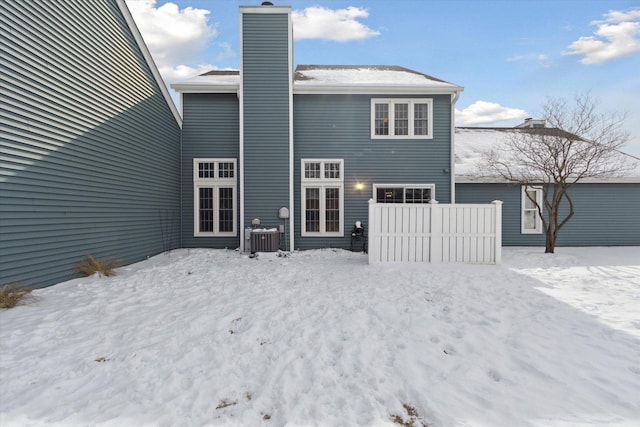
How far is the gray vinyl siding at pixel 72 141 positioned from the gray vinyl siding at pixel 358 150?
4518mm

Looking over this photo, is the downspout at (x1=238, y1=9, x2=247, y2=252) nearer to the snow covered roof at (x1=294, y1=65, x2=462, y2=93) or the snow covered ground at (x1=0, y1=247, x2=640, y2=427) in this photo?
the snow covered roof at (x1=294, y1=65, x2=462, y2=93)

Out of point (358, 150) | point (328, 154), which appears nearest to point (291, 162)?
point (328, 154)

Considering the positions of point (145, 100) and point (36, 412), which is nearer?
point (36, 412)

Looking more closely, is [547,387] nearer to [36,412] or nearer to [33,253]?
[36,412]

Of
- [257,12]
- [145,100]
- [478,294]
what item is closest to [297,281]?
[478,294]

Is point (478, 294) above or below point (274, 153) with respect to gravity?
below

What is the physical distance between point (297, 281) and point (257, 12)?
8.57 metres

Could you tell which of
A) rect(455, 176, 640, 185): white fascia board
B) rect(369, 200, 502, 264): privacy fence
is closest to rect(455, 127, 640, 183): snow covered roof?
rect(455, 176, 640, 185): white fascia board

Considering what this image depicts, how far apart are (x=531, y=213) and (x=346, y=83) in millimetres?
8112

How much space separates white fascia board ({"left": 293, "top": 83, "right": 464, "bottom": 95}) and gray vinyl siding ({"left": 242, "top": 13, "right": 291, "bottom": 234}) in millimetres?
735

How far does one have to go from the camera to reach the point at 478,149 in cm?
1296

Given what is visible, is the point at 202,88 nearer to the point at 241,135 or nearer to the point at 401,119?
the point at 241,135

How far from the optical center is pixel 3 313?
13.3ft

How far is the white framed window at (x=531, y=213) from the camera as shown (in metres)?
11.2
